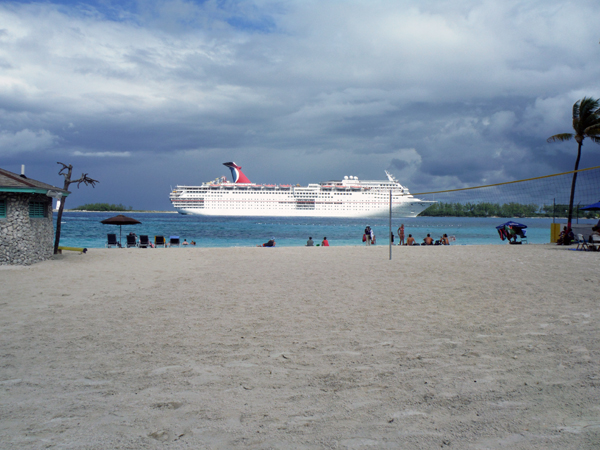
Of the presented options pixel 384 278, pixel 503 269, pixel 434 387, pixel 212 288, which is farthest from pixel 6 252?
pixel 503 269

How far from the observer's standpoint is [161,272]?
880 cm

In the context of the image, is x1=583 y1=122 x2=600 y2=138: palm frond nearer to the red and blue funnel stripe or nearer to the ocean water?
the ocean water

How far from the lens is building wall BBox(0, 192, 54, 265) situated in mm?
8930

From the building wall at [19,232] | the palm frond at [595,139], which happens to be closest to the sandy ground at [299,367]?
the building wall at [19,232]

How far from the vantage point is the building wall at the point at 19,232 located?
352 inches

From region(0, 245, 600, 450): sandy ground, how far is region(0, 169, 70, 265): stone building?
3.02 m

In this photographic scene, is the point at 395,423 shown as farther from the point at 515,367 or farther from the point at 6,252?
the point at 6,252

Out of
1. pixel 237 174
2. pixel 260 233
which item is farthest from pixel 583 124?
pixel 237 174

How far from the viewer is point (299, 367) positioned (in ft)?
10.6

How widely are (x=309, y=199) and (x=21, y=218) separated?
66347 mm

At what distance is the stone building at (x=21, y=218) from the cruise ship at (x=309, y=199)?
64.2m

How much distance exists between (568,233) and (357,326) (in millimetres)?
15883

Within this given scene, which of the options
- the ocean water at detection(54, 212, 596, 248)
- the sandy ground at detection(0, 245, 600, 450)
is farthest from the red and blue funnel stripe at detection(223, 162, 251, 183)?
the sandy ground at detection(0, 245, 600, 450)

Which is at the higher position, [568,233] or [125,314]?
[568,233]
